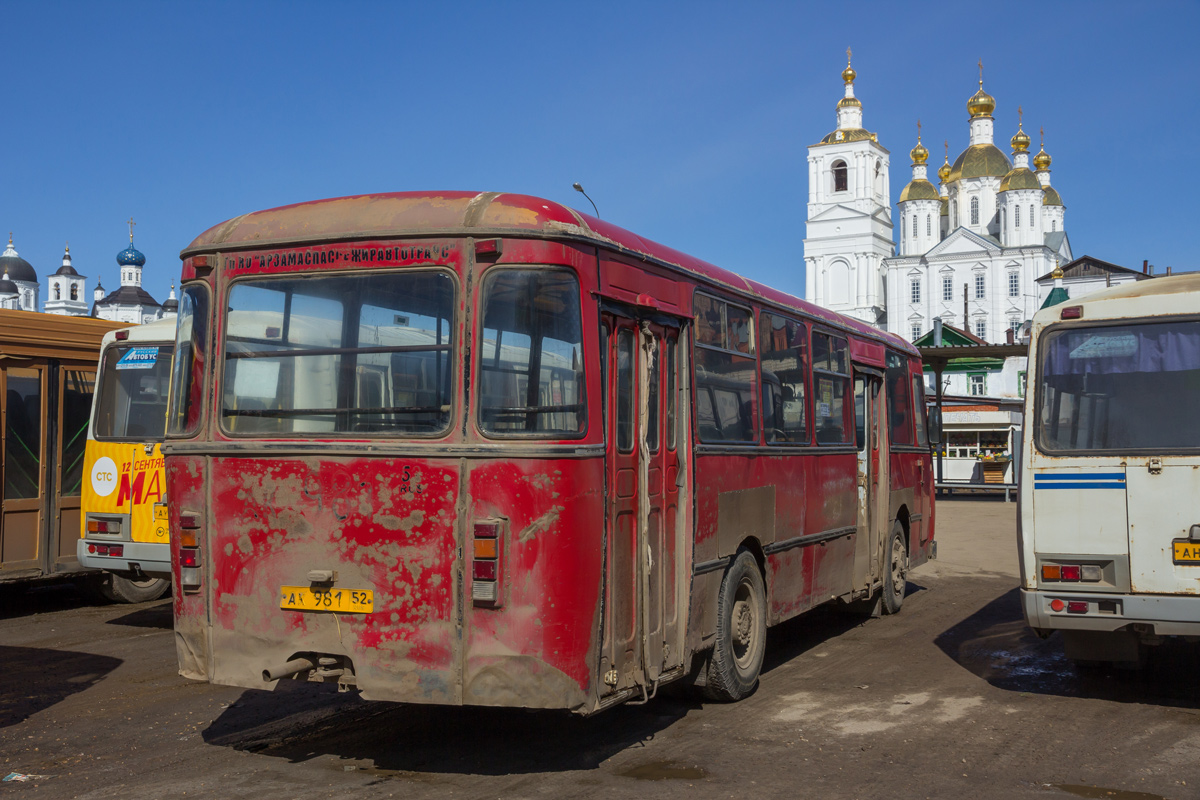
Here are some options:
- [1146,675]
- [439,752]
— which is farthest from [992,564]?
[439,752]

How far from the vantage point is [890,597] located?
12.3 m

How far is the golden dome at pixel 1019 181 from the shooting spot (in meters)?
107

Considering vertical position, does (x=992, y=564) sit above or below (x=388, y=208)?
below

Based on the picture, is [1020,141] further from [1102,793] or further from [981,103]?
[1102,793]

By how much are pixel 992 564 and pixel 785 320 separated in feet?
34.5

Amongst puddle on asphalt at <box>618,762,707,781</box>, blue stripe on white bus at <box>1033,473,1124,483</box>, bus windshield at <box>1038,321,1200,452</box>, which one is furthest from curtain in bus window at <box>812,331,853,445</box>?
puddle on asphalt at <box>618,762,707,781</box>

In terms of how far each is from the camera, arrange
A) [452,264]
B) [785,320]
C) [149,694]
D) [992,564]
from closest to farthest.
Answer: [452,264] → [149,694] → [785,320] → [992,564]

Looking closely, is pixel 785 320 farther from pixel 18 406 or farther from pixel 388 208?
pixel 18 406

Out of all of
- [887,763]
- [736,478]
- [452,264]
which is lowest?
[887,763]

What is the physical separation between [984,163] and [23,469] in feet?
373

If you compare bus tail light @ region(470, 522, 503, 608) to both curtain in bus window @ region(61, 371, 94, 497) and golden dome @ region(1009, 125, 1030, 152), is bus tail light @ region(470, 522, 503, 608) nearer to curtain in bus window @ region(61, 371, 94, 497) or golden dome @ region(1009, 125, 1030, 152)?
curtain in bus window @ region(61, 371, 94, 497)

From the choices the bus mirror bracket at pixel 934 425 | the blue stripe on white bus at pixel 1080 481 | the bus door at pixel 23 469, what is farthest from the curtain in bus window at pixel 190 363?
the bus mirror bracket at pixel 934 425

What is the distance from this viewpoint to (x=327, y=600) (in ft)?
19.7

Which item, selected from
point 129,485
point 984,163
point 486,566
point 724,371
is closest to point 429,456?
point 486,566
